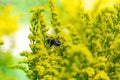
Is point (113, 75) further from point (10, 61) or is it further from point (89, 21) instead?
point (10, 61)

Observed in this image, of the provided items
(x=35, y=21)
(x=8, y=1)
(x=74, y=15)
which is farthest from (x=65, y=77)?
(x=8, y=1)

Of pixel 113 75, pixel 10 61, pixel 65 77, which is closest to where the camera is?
pixel 65 77

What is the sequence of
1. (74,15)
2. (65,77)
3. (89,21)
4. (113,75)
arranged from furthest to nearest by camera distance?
(74,15)
(89,21)
(113,75)
(65,77)

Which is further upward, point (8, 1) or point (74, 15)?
point (8, 1)

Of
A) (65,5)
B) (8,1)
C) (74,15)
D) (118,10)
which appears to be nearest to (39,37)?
(118,10)

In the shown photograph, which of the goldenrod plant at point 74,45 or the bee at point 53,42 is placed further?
the bee at point 53,42

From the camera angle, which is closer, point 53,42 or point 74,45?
point 74,45

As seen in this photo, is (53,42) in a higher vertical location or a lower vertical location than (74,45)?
higher

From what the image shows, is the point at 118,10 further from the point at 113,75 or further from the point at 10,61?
the point at 10,61

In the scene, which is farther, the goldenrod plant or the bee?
the bee

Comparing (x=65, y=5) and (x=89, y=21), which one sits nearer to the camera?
(x=89, y=21)

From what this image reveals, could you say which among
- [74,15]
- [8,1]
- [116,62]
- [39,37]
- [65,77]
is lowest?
[65,77]
